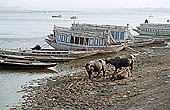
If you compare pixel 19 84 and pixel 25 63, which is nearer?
pixel 19 84

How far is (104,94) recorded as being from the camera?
16.1 m

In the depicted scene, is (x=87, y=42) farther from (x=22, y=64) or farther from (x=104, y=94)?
(x=104, y=94)

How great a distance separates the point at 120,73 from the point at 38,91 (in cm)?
481

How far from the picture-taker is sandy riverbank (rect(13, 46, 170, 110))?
43.3ft

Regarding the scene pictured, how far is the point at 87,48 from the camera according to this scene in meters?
36.0

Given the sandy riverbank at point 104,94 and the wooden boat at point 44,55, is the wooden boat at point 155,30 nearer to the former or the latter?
the wooden boat at point 44,55

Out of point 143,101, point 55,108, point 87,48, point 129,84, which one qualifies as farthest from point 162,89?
point 87,48

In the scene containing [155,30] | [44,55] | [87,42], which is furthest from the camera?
[155,30]

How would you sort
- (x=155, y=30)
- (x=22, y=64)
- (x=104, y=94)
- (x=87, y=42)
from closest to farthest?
(x=104, y=94)
(x=22, y=64)
(x=87, y=42)
(x=155, y=30)

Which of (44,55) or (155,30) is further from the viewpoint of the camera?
(155,30)

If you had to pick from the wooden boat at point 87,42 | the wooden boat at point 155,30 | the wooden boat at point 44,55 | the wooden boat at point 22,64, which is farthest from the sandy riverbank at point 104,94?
the wooden boat at point 155,30

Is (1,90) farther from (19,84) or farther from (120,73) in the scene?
(120,73)

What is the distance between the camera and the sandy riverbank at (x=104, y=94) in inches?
519

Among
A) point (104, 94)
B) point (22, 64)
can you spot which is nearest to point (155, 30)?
point (22, 64)
